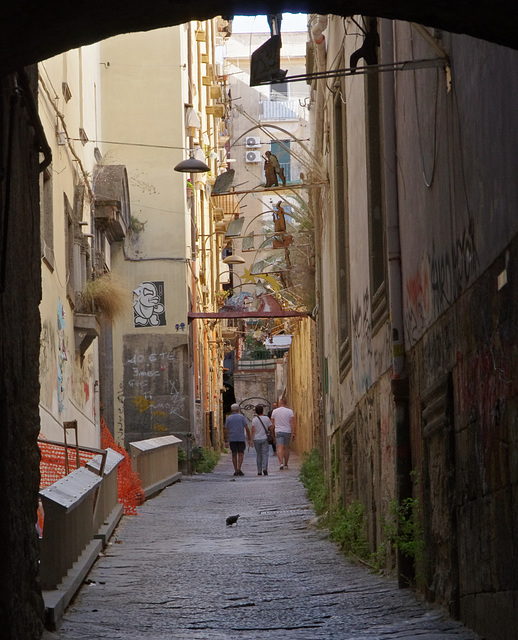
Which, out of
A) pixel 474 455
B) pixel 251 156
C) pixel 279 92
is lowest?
pixel 474 455

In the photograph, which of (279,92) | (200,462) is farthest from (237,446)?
(279,92)

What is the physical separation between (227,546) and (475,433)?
6712 millimetres

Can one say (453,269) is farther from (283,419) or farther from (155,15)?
(283,419)

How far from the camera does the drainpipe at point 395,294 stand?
8.67m

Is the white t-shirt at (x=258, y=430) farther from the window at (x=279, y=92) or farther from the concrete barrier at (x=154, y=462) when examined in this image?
the window at (x=279, y=92)

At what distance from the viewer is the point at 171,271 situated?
1133 inches

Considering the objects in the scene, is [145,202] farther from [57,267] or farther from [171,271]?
[57,267]

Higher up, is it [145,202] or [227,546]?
[145,202]

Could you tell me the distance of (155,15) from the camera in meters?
4.41

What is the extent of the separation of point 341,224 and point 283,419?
12.6m

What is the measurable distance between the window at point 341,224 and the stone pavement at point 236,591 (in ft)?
8.46

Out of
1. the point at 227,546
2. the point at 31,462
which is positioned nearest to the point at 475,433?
the point at 31,462

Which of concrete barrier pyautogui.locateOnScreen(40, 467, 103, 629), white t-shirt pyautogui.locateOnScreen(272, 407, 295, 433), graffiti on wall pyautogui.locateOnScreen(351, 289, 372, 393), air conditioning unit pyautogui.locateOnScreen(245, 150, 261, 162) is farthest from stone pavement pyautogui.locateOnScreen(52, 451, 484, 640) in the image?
air conditioning unit pyautogui.locateOnScreen(245, 150, 261, 162)

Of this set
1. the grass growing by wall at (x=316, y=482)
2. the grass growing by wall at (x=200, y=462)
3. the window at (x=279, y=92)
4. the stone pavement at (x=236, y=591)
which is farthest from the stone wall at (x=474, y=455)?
the window at (x=279, y=92)
